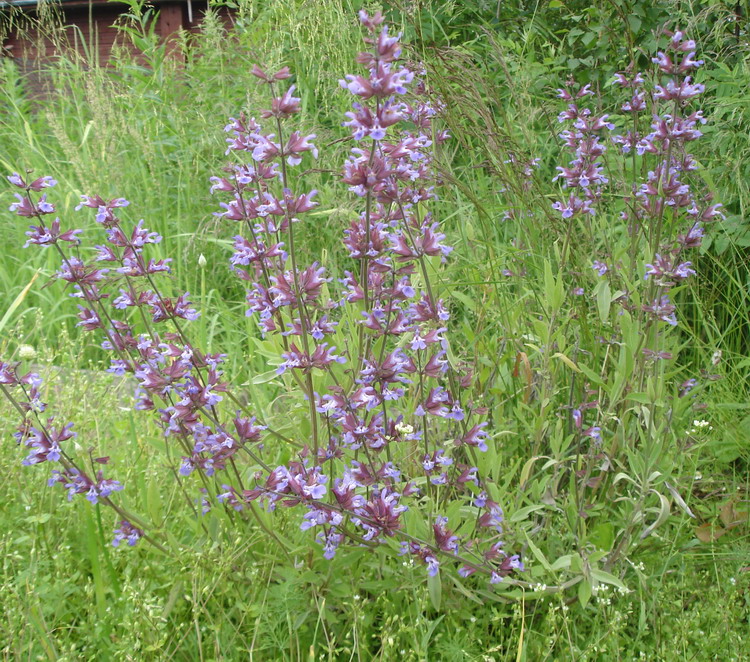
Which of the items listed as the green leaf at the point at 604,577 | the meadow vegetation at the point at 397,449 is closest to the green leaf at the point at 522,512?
the meadow vegetation at the point at 397,449

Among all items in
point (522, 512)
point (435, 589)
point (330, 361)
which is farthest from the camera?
point (522, 512)

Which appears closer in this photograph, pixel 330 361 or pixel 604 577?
pixel 330 361

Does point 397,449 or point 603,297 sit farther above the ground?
point 603,297

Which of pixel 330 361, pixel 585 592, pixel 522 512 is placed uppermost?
pixel 330 361

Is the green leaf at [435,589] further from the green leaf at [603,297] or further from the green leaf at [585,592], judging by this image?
the green leaf at [603,297]

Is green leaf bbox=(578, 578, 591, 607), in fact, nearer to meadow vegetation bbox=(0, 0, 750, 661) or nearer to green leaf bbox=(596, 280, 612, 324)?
meadow vegetation bbox=(0, 0, 750, 661)

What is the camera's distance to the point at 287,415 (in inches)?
84.4

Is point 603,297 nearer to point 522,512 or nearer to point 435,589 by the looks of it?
point 522,512

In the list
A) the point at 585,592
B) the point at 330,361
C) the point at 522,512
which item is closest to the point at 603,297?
the point at 522,512

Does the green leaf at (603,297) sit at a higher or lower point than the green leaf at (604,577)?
higher

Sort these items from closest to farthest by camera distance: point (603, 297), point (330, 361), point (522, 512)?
point (330, 361) → point (522, 512) → point (603, 297)

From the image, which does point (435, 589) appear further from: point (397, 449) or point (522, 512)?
point (397, 449)

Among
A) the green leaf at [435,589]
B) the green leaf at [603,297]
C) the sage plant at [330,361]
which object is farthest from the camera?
the green leaf at [603,297]

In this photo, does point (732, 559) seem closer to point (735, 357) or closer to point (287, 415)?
point (735, 357)
